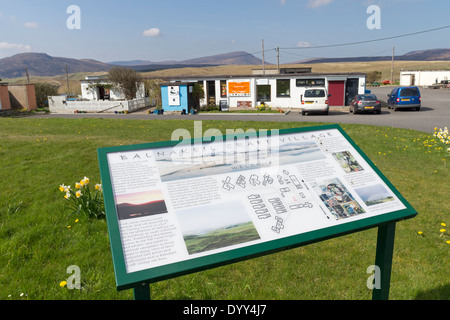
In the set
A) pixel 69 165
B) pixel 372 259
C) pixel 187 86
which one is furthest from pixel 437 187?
pixel 187 86

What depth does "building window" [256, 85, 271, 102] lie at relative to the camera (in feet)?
98.8

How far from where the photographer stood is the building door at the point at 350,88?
28.7 meters

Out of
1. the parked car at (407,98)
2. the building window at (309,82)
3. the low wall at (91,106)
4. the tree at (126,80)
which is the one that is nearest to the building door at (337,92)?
the building window at (309,82)

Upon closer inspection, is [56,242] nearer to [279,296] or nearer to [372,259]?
[279,296]

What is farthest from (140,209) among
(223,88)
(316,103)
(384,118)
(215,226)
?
(223,88)

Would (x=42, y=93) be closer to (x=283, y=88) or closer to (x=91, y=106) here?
(x=91, y=106)

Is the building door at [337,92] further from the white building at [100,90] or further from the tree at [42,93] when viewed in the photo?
the tree at [42,93]

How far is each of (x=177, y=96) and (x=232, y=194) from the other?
86.9 feet

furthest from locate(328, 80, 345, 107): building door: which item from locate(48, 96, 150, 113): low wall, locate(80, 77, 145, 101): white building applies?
locate(80, 77, 145, 101): white building

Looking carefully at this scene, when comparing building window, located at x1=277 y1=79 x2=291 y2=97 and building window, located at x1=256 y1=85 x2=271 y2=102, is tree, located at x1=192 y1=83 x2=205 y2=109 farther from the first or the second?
building window, located at x1=277 y1=79 x2=291 y2=97

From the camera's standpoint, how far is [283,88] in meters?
29.7

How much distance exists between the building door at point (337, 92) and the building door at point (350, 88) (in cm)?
43

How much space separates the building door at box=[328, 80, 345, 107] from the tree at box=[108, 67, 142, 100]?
20241 millimetres

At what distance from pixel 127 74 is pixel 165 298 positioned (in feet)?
118
